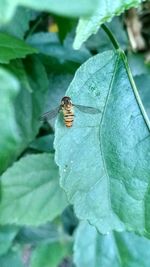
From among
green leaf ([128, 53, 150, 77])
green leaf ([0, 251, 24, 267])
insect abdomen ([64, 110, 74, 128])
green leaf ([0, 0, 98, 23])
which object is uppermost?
green leaf ([128, 53, 150, 77])

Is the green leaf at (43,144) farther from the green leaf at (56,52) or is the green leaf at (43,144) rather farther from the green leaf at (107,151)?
the green leaf at (107,151)

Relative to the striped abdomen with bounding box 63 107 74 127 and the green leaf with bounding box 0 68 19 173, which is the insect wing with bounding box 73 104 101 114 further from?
the green leaf with bounding box 0 68 19 173

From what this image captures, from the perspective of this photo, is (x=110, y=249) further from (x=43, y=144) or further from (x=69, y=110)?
(x=69, y=110)

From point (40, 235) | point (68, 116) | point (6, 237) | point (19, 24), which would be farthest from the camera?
point (40, 235)

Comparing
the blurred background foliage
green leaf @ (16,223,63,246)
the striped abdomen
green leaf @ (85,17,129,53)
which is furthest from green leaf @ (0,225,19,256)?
the striped abdomen

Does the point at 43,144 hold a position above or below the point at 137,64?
below

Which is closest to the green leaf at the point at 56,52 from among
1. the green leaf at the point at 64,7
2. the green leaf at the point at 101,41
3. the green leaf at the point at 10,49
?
the green leaf at the point at 101,41

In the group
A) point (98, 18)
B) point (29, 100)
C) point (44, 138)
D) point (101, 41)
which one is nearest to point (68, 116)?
point (98, 18)
